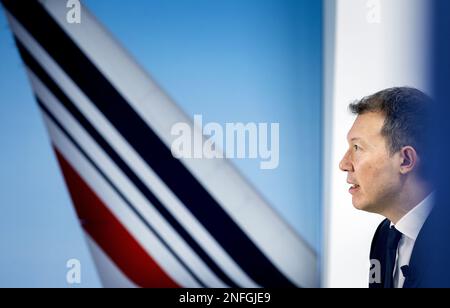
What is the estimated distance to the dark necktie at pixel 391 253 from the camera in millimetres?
2297

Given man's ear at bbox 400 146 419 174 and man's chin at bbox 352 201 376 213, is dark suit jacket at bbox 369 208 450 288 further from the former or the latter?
man's ear at bbox 400 146 419 174

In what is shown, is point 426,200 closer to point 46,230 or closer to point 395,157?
point 395,157

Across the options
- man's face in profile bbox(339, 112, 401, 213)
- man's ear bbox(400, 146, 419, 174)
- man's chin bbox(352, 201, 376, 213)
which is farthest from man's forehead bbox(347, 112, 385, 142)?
man's chin bbox(352, 201, 376, 213)

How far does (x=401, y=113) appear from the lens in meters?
2.39

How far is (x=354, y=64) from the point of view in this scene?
2572mm

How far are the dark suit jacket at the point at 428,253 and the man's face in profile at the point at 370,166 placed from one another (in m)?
0.15

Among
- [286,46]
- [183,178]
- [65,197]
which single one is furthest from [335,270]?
[65,197]

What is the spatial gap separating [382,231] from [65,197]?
1.55 metres

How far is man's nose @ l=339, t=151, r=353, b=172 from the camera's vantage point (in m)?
2.58

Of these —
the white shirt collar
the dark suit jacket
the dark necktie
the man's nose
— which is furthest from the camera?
the man's nose

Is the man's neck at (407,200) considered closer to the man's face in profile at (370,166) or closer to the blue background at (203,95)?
the man's face in profile at (370,166)

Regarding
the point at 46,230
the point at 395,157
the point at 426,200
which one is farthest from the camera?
→ the point at 46,230

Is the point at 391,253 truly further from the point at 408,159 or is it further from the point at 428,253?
the point at 428,253

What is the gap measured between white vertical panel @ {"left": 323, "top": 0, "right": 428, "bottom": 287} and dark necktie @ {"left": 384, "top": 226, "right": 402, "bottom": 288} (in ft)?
0.58
